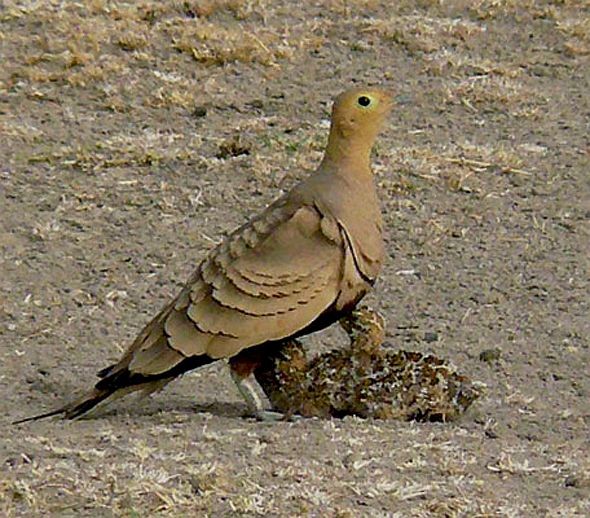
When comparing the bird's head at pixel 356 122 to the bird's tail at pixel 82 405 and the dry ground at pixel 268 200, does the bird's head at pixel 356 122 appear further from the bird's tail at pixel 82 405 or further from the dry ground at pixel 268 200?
the bird's tail at pixel 82 405

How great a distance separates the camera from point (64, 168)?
10062 mm

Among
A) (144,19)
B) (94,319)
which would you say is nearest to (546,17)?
(144,19)

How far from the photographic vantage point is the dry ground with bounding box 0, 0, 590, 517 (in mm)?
5383

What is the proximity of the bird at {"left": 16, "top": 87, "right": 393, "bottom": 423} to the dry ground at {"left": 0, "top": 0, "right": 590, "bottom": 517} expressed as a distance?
0.21 m

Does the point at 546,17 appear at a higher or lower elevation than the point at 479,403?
higher

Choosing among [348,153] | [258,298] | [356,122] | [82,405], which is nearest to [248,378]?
[258,298]

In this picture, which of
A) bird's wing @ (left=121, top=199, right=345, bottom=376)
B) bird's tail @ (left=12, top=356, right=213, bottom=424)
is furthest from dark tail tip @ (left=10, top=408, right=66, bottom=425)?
bird's wing @ (left=121, top=199, right=345, bottom=376)

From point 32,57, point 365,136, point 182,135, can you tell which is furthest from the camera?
point 32,57

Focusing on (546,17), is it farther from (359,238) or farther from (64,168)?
(359,238)

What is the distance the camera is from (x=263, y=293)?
6.18 m

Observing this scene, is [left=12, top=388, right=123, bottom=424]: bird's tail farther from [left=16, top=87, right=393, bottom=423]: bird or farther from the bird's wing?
the bird's wing

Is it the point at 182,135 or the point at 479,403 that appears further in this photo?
the point at 182,135

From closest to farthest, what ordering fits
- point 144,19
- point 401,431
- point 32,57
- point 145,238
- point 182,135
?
1. point 401,431
2. point 145,238
3. point 182,135
4. point 32,57
5. point 144,19

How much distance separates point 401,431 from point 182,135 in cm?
504
